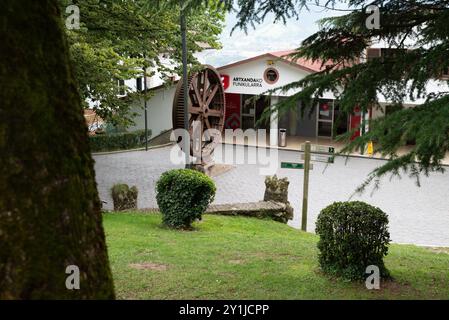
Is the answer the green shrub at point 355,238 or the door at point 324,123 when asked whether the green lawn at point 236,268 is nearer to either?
A: the green shrub at point 355,238

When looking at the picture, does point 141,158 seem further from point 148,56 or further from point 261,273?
point 261,273

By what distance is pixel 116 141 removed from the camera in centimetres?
2791

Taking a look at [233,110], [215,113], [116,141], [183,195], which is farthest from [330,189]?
[233,110]

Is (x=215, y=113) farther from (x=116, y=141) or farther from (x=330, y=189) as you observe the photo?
(x=116, y=141)

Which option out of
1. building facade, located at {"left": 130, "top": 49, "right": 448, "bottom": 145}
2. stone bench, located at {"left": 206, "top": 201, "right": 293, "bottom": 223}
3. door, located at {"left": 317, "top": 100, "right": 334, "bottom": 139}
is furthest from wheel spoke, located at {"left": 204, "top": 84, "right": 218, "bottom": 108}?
door, located at {"left": 317, "top": 100, "right": 334, "bottom": 139}

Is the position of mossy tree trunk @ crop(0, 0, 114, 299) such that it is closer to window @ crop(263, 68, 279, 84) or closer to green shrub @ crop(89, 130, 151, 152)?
green shrub @ crop(89, 130, 151, 152)

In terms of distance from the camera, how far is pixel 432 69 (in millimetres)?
5277

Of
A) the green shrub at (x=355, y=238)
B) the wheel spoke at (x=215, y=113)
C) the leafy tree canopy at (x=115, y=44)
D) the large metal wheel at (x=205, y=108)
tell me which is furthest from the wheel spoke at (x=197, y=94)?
the green shrub at (x=355, y=238)

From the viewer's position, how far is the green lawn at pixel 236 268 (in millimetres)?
6508

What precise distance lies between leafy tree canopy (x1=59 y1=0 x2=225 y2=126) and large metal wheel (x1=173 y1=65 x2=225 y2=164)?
13.0 feet

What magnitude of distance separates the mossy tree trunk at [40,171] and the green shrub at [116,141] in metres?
24.0

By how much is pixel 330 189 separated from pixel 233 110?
45.9ft

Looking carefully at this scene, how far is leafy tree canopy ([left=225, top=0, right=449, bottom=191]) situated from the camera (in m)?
4.32
